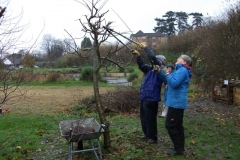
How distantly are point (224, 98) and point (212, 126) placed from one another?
3.76 metres

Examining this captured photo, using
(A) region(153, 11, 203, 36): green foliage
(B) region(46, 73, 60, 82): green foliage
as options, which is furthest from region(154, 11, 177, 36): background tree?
(B) region(46, 73, 60, 82): green foliage

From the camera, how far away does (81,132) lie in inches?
173

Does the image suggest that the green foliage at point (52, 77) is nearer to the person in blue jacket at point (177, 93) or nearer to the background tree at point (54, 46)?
the background tree at point (54, 46)

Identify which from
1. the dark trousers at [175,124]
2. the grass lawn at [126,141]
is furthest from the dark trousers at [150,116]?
the dark trousers at [175,124]

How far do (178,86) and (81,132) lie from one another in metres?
1.75

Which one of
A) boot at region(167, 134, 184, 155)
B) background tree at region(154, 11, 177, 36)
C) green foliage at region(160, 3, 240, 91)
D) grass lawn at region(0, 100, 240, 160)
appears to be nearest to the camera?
boot at region(167, 134, 184, 155)

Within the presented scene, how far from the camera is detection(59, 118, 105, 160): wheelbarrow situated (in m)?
4.22

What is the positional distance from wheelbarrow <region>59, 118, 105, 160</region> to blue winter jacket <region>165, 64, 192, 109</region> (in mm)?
1290

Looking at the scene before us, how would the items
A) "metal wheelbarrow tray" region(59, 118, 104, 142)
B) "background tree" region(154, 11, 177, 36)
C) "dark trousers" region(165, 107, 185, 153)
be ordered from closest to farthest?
1. "metal wheelbarrow tray" region(59, 118, 104, 142)
2. "dark trousers" region(165, 107, 185, 153)
3. "background tree" region(154, 11, 177, 36)

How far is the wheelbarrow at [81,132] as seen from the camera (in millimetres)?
4223

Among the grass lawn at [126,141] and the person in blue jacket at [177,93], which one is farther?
the grass lawn at [126,141]

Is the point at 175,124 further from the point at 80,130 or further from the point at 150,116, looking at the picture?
the point at 80,130

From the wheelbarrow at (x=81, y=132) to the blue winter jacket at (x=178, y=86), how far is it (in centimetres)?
129

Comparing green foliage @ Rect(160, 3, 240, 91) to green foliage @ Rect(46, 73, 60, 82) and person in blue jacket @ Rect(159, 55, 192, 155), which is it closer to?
person in blue jacket @ Rect(159, 55, 192, 155)
